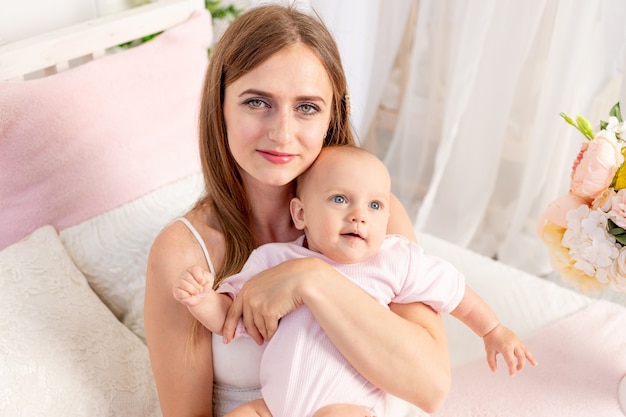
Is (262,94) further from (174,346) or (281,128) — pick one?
(174,346)

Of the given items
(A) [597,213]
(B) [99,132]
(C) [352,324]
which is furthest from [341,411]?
(B) [99,132]

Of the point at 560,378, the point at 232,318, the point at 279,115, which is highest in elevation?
the point at 279,115

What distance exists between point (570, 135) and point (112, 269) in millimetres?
1648

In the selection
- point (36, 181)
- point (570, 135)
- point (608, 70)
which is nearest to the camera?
point (36, 181)

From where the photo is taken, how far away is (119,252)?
1725 millimetres

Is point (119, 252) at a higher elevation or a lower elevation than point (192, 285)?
lower

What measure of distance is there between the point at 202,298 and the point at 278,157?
0.28 metres

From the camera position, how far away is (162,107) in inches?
74.0

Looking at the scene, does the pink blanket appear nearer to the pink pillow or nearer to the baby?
the baby

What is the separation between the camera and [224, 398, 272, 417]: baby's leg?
3.93 ft

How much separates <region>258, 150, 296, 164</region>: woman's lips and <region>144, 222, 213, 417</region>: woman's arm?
0.82ft

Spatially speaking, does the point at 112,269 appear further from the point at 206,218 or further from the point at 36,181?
the point at 206,218

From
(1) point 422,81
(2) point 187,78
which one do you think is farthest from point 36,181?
(1) point 422,81

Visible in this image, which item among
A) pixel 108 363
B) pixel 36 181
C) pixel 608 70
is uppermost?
pixel 608 70
